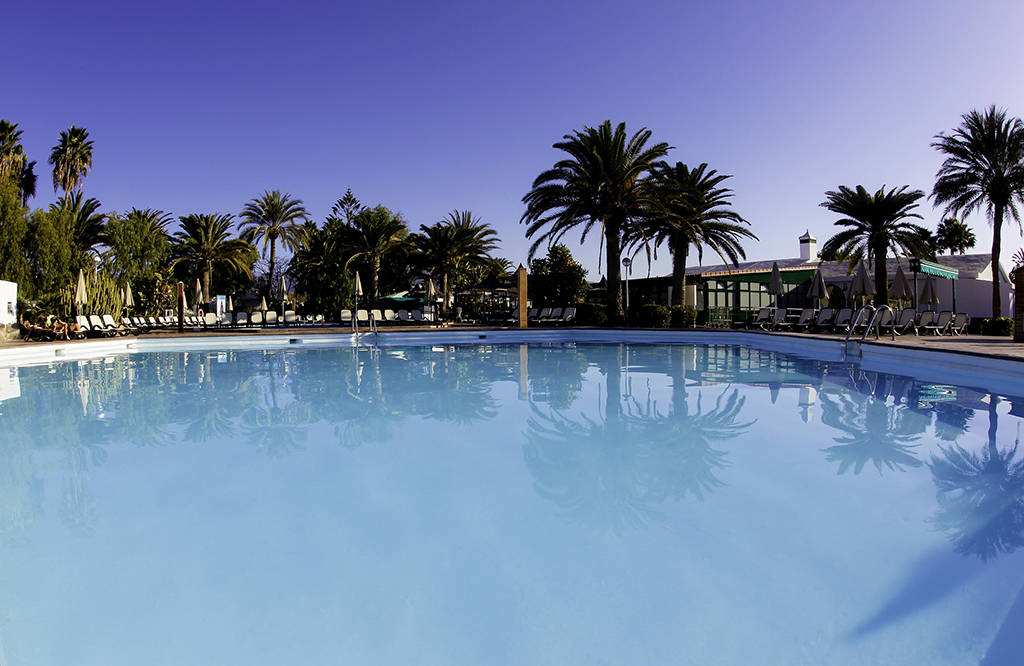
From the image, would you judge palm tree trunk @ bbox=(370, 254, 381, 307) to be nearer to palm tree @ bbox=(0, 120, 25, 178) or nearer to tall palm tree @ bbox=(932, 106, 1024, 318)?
palm tree @ bbox=(0, 120, 25, 178)

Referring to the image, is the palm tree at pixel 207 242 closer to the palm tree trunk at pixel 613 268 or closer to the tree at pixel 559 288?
the tree at pixel 559 288

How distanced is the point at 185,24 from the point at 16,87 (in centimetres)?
1219

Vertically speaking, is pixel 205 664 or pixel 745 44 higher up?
pixel 745 44

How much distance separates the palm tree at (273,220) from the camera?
36.8 meters

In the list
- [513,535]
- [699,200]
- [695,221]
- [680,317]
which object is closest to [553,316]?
[680,317]

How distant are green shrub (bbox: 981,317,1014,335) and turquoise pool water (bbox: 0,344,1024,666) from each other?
14824 mm

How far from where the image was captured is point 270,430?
6211mm

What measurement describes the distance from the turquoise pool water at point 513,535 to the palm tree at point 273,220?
32184 millimetres

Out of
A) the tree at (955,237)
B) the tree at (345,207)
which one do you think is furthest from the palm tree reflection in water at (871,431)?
the tree at (955,237)

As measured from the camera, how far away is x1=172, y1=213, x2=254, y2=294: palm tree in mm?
36469

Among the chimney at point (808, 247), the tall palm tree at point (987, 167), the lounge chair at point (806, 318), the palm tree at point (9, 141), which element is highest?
the palm tree at point (9, 141)

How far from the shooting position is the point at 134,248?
2773 cm

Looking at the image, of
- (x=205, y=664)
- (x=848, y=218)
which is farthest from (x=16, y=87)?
(x=848, y=218)

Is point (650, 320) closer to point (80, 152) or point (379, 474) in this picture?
point (379, 474)
